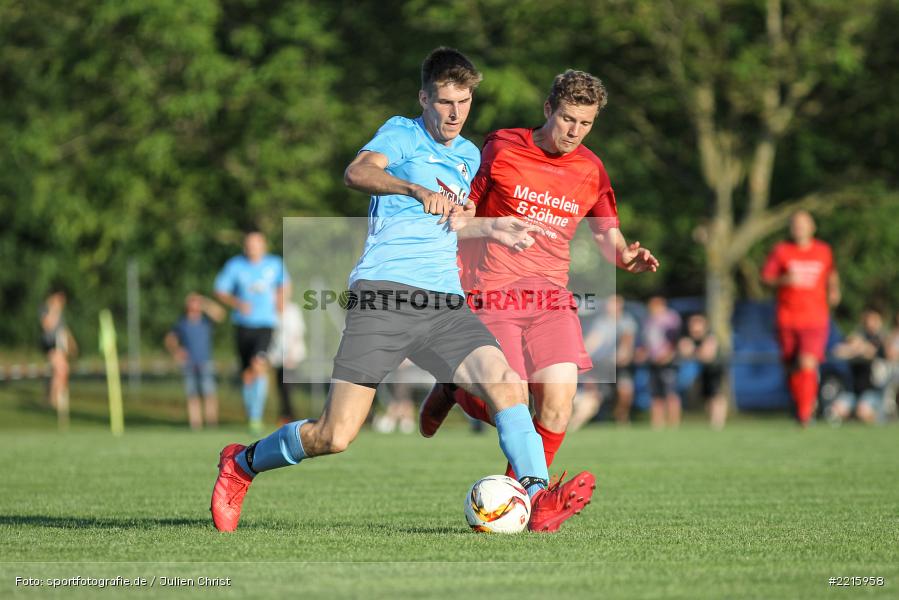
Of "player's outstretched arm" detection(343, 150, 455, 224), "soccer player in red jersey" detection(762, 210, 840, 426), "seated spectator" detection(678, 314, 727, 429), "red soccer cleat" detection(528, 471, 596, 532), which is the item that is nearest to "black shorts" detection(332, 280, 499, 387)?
"player's outstretched arm" detection(343, 150, 455, 224)

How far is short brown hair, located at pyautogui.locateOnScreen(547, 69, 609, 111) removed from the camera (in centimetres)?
752

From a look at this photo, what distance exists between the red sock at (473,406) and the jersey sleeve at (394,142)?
1.52m

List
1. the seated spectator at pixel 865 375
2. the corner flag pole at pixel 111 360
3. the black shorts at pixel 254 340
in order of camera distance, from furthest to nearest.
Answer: the seated spectator at pixel 865 375 < the corner flag pole at pixel 111 360 < the black shorts at pixel 254 340

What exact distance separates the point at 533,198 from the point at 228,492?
2.27m

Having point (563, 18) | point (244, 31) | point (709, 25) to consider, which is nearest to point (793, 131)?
point (709, 25)

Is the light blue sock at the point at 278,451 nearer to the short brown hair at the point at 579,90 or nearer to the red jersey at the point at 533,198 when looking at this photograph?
the red jersey at the point at 533,198

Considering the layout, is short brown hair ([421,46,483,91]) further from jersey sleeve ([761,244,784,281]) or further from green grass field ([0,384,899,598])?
jersey sleeve ([761,244,784,281])

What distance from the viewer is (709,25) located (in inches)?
996

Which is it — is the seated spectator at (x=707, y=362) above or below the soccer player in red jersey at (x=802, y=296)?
below

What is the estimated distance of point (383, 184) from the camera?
653cm

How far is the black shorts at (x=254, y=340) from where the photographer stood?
17.1 metres

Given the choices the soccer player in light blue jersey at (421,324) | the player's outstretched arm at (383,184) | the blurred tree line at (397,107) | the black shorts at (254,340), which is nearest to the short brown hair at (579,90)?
the soccer player in light blue jersey at (421,324)

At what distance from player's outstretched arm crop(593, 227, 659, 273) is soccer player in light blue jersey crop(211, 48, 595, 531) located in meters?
1.15

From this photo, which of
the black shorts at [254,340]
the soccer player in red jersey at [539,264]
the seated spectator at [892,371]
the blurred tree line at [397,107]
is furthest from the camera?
the blurred tree line at [397,107]
